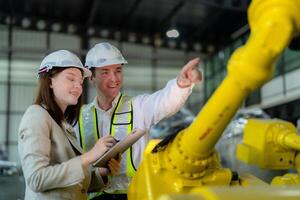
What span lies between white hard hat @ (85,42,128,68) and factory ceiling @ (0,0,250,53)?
10556 millimetres

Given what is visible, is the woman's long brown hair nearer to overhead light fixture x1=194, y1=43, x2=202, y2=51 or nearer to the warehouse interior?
the warehouse interior

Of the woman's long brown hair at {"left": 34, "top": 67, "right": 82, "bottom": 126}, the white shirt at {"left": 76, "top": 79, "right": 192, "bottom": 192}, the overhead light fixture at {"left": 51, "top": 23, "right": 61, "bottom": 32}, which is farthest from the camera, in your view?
the overhead light fixture at {"left": 51, "top": 23, "right": 61, "bottom": 32}

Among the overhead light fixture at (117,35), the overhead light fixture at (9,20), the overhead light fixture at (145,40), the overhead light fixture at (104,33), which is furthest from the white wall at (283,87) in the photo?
the overhead light fixture at (9,20)

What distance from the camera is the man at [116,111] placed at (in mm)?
2117

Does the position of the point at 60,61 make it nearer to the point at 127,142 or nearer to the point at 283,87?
the point at 127,142

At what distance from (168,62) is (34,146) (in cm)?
1562

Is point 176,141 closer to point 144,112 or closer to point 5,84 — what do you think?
point 144,112

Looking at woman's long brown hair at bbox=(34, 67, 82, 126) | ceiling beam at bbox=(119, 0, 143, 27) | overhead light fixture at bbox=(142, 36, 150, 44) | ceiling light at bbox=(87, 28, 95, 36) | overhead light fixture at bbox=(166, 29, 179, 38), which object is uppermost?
ceiling beam at bbox=(119, 0, 143, 27)

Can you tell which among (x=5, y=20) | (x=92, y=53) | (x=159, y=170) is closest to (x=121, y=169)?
(x=92, y=53)

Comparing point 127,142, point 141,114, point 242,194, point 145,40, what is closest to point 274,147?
point 141,114

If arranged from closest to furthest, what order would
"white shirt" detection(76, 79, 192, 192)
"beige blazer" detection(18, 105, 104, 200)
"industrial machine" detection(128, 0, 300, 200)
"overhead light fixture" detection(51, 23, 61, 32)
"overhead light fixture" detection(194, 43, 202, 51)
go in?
"industrial machine" detection(128, 0, 300, 200), "beige blazer" detection(18, 105, 104, 200), "white shirt" detection(76, 79, 192, 192), "overhead light fixture" detection(51, 23, 61, 32), "overhead light fixture" detection(194, 43, 202, 51)

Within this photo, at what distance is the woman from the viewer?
1.46 m

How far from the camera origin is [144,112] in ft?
7.27

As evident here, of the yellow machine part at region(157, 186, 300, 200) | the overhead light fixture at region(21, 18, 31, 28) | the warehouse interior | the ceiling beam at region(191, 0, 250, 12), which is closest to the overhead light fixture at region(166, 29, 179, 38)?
the warehouse interior
